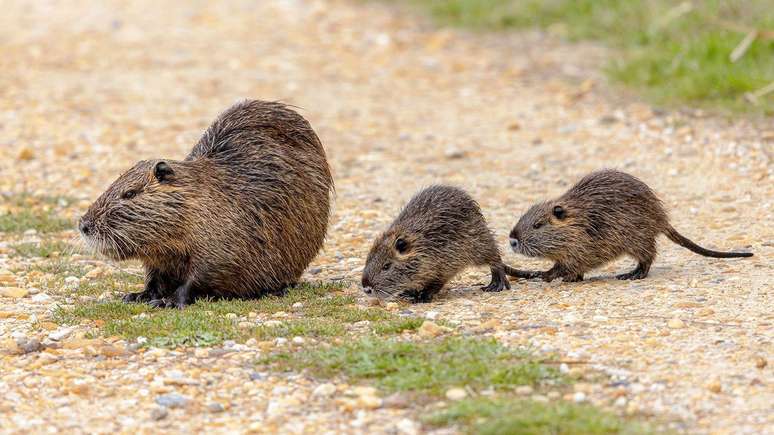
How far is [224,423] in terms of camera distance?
5.23 m

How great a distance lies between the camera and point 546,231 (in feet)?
25.0

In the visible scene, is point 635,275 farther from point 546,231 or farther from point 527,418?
point 527,418

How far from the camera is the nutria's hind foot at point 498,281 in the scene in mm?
7395

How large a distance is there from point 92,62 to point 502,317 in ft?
34.5

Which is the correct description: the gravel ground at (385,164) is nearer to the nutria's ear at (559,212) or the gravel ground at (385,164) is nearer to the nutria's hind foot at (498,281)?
the nutria's hind foot at (498,281)

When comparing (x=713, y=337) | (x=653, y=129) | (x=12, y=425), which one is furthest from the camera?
(x=653, y=129)

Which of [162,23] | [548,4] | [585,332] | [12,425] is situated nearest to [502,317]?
[585,332]

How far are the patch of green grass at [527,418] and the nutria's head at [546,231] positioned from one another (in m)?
2.47

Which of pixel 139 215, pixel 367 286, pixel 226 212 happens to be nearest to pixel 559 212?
pixel 367 286

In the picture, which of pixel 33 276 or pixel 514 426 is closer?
pixel 514 426

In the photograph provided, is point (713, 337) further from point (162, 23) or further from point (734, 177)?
point (162, 23)

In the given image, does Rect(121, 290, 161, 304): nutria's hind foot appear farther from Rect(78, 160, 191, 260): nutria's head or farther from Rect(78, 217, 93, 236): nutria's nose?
Rect(78, 217, 93, 236): nutria's nose

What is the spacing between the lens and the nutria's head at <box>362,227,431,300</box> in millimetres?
7266

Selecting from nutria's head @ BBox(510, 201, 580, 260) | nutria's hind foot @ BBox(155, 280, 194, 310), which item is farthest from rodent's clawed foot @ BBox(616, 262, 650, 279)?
nutria's hind foot @ BBox(155, 280, 194, 310)
